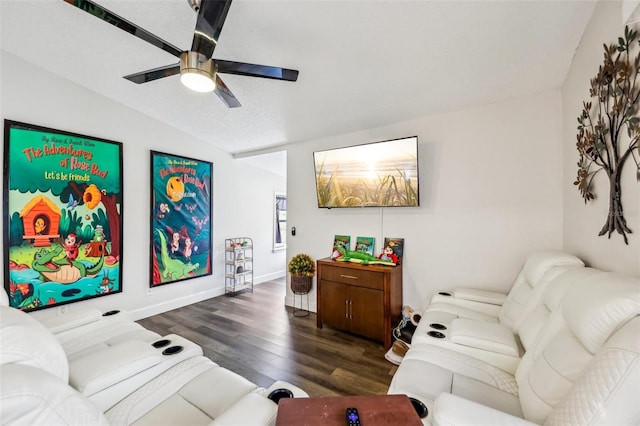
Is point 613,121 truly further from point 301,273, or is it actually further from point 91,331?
point 91,331

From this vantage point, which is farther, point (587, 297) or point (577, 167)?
point (577, 167)

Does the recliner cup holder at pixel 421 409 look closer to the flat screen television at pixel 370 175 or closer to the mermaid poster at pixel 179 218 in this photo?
the flat screen television at pixel 370 175

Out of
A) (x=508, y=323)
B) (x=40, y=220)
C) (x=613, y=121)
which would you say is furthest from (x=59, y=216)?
(x=613, y=121)

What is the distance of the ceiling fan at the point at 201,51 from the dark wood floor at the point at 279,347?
7.55 ft

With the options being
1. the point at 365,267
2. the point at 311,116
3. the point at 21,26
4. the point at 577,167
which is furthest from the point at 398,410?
the point at 21,26

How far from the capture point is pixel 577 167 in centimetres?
193

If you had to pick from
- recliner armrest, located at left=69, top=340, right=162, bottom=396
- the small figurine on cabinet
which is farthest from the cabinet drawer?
recliner armrest, located at left=69, top=340, right=162, bottom=396

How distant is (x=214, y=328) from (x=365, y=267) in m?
1.93

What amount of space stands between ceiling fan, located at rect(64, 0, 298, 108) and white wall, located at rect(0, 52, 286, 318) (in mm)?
1592

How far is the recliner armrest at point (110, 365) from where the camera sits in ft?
3.66

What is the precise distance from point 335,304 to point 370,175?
1531 mm

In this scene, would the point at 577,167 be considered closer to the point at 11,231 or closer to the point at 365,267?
the point at 365,267

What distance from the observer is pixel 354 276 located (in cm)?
284

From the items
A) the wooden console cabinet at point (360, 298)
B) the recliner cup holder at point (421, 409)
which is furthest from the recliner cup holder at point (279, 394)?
the wooden console cabinet at point (360, 298)
